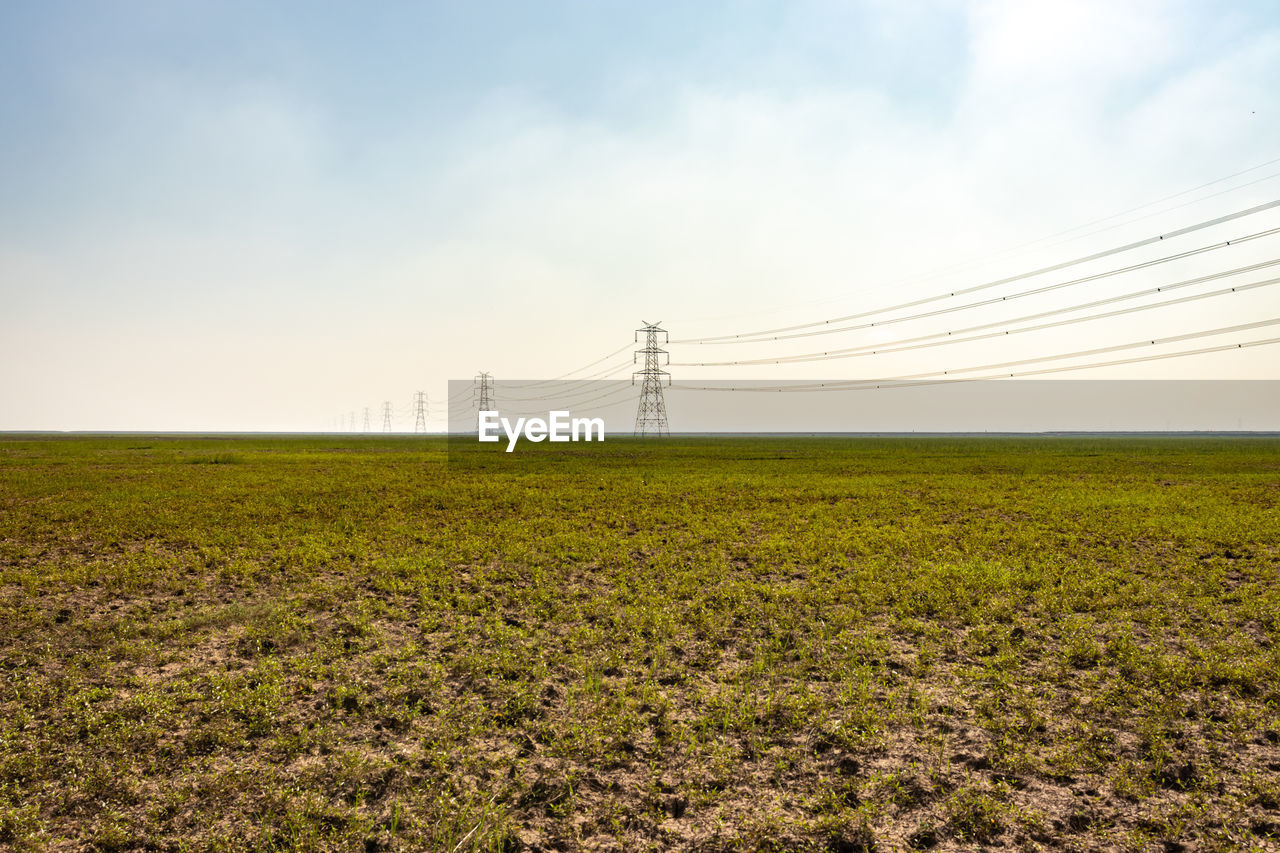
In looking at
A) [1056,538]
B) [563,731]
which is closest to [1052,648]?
[563,731]

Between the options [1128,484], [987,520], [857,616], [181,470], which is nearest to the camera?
[857,616]

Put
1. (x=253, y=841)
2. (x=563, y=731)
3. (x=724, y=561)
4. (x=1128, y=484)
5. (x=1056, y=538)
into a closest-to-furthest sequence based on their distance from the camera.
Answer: (x=253, y=841)
(x=563, y=731)
(x=724, y=561)
(x=1056, y=538)
(x=1128, y=484)

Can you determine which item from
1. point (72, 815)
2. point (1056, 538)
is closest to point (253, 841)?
point (72, 815)

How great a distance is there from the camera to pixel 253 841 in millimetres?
6594

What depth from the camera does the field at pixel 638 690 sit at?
22.9 ft

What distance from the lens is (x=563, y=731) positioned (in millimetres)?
8797

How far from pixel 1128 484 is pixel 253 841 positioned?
48.6m

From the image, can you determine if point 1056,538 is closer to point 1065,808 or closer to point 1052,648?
point 1052,648

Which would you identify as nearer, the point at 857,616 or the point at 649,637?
the point at 649,637

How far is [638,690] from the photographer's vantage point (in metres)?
10.1

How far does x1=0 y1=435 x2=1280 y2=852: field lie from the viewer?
699 cm

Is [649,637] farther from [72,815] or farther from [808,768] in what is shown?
[72,815]

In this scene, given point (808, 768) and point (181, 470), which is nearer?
point (808, 768)

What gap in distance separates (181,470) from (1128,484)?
66.1 meters
